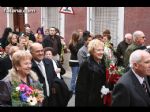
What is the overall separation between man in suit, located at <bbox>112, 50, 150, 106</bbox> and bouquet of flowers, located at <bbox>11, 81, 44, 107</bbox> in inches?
39.6

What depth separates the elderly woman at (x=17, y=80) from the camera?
5488 mm

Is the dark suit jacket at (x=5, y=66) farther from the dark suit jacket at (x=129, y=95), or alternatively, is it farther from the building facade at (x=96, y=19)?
the building facade at (x=96, y=19)

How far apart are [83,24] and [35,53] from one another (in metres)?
9.16

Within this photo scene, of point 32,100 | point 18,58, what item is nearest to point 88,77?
point 18,58

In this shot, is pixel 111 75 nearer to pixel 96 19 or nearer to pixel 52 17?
pixel 96 19

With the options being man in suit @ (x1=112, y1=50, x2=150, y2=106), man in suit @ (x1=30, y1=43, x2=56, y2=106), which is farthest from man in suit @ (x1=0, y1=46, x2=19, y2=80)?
man in suit @ (x1=112, y1=50, x2=150, y2=106)

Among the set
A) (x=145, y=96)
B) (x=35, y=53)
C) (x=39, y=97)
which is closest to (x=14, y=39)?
(x=35, y=53)

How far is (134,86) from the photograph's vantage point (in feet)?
17.3

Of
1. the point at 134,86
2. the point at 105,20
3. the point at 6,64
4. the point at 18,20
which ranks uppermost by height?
the point at 105,20

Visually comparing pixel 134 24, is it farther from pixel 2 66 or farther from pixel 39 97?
pixel 39 97

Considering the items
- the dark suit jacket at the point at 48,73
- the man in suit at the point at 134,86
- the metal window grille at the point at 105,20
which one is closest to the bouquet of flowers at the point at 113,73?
the dark suit jacket at the point at 48,73

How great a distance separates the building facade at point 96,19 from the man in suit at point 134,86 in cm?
759

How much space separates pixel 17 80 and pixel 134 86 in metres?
1.52

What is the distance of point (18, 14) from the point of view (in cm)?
2292
